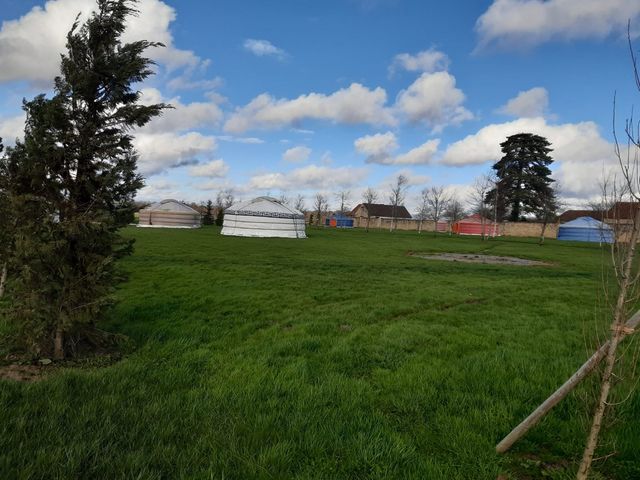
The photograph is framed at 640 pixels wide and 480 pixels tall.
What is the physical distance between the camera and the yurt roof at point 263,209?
135 ft

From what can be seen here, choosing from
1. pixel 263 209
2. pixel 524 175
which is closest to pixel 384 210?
pixel 524 175

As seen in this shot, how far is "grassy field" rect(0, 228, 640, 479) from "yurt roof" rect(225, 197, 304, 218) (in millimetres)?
32392

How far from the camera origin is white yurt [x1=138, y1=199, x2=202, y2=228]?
169 feet

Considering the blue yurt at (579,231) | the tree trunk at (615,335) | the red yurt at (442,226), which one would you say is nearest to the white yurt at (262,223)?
the tree trunk at (615,335)

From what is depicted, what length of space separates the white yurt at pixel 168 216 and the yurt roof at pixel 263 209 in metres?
12.9

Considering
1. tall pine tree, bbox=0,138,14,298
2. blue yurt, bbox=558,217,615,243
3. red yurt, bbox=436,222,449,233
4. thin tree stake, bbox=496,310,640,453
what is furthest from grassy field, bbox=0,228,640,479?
red yurt, bbox=436,222,449,233

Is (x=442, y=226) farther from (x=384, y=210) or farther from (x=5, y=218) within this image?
(x=5, y=218)

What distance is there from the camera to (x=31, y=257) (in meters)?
5.00

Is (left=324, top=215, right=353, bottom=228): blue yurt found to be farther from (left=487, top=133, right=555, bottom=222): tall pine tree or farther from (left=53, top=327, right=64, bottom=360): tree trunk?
(left=53, top=327, right=64, bottom=360): tree trunk

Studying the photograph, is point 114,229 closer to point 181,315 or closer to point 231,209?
point 181,315

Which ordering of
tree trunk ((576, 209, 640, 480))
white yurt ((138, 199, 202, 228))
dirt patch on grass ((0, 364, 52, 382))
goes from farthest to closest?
1. white yurt ((138, 199, 202, 228))
2. dirt patch on grass ((0, 364, 52, 382))
3. tree trunk ((576, 209, 640, 480))

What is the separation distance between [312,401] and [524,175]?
62500 mm

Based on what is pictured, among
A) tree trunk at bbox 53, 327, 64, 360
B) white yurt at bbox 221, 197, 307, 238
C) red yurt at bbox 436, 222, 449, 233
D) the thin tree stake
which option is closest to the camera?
the thin tree stake

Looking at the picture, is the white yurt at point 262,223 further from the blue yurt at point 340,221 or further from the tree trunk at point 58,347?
the blue yurt at point 340,221
